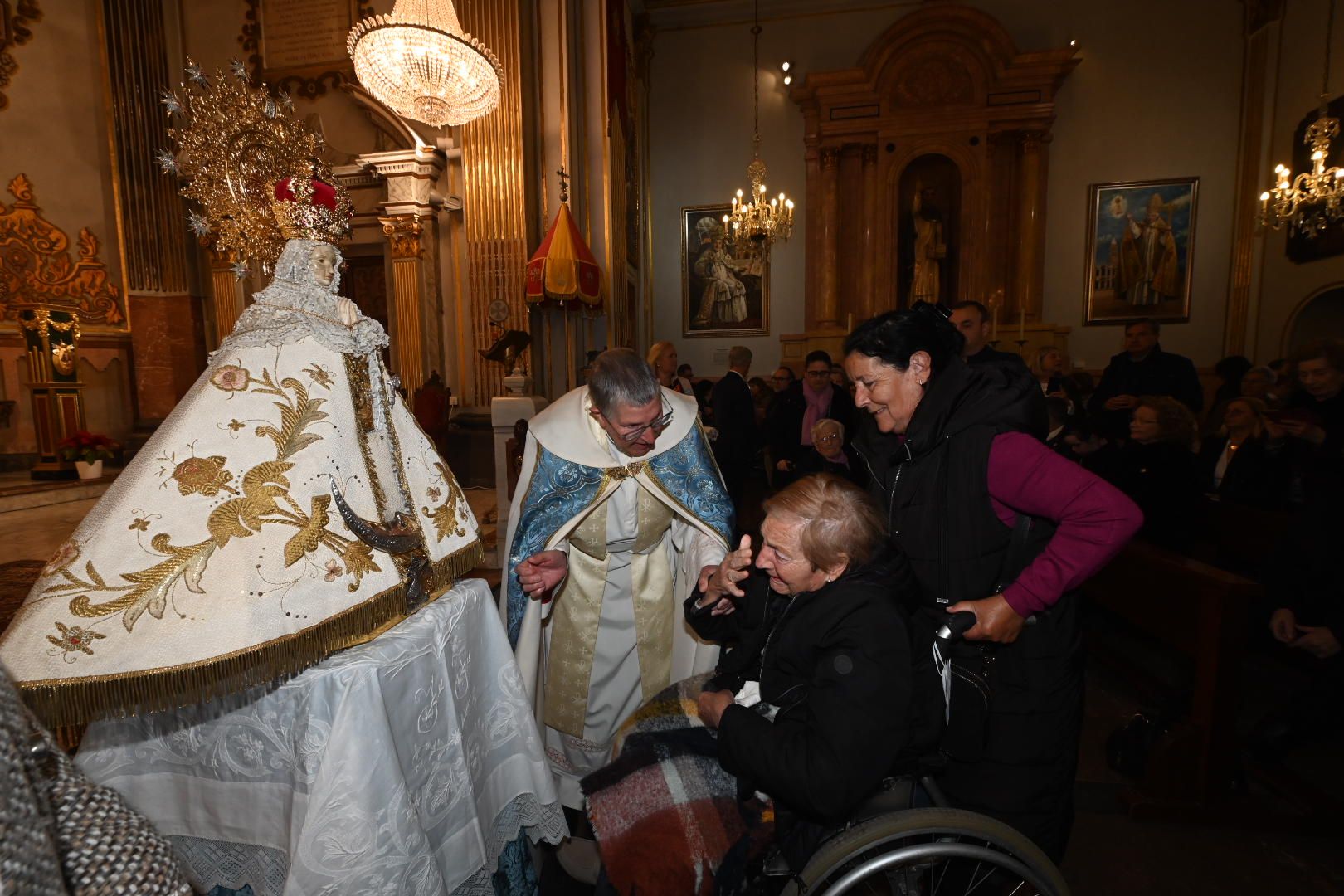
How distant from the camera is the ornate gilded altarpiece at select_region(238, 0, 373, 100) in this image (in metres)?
8.68

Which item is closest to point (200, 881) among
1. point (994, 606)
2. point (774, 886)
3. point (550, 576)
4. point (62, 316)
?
point (550, 576)

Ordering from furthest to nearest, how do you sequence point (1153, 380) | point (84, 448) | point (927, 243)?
point (927, 243), point (84, 448), point (1153, 380)

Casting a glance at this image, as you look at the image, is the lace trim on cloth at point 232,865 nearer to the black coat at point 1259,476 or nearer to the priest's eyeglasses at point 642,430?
the priest's eyeglasses at point 642,430

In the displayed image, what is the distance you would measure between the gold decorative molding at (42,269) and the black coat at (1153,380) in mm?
11766

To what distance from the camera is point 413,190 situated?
27.0ft

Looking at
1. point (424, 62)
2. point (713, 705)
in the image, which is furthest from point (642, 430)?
point (424, 62)

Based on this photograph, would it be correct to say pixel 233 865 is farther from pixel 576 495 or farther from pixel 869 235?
pixel 869 235

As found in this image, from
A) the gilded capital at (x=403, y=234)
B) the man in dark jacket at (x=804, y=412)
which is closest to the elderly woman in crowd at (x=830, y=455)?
the man in dark jacket at (x=804, y=412)

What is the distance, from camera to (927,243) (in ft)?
37.8

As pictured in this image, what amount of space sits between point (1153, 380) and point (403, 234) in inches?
333

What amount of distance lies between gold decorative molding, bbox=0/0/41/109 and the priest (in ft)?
34.9

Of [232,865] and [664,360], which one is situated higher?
[664,360]

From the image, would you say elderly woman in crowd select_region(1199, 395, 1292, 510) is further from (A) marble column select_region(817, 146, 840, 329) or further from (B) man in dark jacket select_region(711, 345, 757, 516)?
(A) marble column select_region(817, 146, 840, 329)

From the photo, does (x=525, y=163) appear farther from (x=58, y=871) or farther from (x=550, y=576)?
(x=58, y=871)
